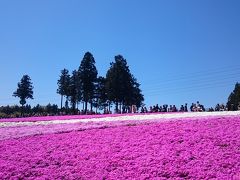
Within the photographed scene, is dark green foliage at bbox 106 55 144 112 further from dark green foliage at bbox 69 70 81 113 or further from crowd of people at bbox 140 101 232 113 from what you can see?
crowd of people at bbox 140 101 232 113

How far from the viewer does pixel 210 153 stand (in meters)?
17.3

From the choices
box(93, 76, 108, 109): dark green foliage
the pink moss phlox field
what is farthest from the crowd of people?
box(93, 76, 108, 109): dark green foliage

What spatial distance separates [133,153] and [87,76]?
59608 mm

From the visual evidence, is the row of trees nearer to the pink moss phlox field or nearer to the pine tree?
the pine tree

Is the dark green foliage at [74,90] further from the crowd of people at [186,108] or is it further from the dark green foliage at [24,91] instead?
the crowd of people at [186,108]

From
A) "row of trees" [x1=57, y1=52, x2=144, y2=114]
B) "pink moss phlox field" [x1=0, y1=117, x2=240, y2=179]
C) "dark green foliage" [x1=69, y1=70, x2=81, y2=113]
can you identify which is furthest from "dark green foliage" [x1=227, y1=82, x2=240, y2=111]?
"pink moss phlox field" [x1=0, y1=117, x2=240, y2=179]

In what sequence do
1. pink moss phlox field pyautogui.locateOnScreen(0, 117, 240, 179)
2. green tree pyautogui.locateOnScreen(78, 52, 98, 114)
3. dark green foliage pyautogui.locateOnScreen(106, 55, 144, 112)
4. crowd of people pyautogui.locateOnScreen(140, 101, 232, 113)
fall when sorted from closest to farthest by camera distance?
1. pink moss phlox field pyautogui.locateOnScreen(0, 117, 240, 179)
2. crowd of people pyautogui.locateOnScreen(140, 101, 232, 113)
3. dark green foliage pyautogui.locateOnScreen(106, 55, 144, 112)
4. green tree pyautogui.locateOnScreen(78, 52, 98, 114)

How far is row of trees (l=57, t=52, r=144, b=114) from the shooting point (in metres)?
74.0

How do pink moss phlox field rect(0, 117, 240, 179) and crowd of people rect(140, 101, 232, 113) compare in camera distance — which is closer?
pink moss phlox field rect(0, 117, 240, 179)

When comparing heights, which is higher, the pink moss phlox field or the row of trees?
the row of trees

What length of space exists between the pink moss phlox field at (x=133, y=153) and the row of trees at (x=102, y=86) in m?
48.4

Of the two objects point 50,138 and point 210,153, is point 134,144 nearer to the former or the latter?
point 210,153

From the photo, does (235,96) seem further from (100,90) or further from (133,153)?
(133,153)

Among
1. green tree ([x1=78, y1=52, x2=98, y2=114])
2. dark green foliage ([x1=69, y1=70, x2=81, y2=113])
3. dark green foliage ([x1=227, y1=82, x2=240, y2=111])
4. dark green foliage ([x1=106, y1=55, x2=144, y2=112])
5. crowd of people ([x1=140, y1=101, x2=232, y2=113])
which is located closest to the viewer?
crowd of people ([x1=140, y1=101, x2=232, y2=113])
